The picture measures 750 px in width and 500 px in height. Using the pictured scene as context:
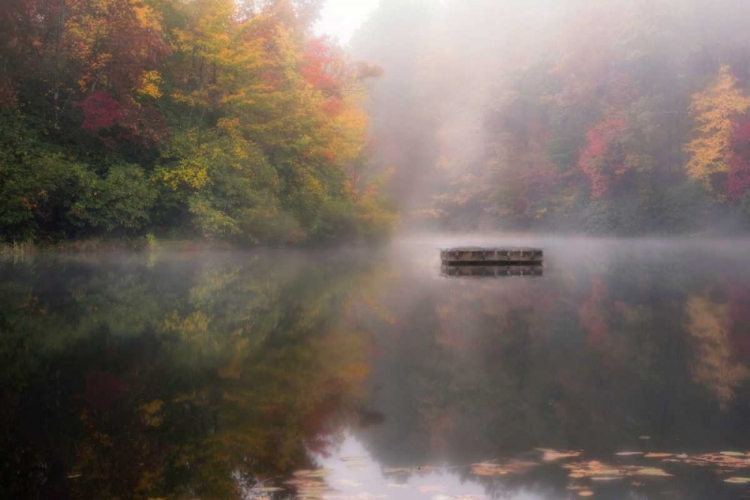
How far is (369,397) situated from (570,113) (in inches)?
2257

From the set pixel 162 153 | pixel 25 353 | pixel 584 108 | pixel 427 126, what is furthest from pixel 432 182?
pixel 25 353

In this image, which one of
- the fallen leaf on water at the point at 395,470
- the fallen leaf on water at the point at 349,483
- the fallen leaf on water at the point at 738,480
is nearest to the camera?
the fallen leaf on water at the point at 738,480

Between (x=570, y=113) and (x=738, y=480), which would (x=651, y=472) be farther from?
(x=570, y=113)

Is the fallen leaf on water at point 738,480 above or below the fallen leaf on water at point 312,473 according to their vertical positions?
below

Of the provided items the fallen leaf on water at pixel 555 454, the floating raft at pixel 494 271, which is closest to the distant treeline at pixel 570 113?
the floating raft at pixel 494 271

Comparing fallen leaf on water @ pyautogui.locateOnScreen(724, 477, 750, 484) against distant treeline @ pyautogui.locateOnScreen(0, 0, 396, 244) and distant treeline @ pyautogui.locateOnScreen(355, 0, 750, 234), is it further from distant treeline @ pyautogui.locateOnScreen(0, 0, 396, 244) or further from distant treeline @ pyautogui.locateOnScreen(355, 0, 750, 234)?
distant treeline @ pyautogui.locateOnScreen(355, 0, 750, 234)

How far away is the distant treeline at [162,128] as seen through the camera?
93.1 feet

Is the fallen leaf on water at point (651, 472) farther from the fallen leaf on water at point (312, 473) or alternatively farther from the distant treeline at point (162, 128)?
the distant treeline at point (162, 128)

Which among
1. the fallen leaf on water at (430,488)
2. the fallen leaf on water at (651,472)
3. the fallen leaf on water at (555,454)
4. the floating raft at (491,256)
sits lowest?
the fallen leaf on water at (430,488)

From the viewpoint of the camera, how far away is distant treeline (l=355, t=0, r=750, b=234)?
52.7 meters

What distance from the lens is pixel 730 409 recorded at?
7133 mm

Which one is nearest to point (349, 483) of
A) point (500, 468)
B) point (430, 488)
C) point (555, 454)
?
point (430, 488)

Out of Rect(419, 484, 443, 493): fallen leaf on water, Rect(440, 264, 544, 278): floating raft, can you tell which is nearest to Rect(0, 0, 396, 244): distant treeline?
Rect(440, 264, 544, 278): floating raft

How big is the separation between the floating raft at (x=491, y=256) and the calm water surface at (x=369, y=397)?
11.1 m
